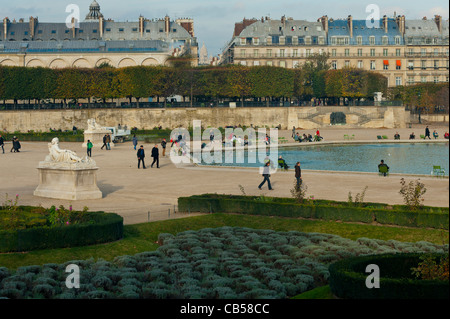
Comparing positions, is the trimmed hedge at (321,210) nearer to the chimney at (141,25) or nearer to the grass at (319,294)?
the grass at (319,294)

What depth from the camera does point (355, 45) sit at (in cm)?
9738

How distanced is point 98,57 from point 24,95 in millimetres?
17797

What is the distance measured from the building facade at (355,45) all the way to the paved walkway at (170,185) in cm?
6020

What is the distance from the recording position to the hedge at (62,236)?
1591 cm

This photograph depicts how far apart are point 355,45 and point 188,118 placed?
3433 centimetres

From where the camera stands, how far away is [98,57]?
87.8 m

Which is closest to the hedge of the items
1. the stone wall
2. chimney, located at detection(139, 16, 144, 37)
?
the stone wall

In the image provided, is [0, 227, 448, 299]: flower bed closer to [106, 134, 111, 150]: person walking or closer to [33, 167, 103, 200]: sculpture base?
[33, 167, 103, 200]: sculpture base

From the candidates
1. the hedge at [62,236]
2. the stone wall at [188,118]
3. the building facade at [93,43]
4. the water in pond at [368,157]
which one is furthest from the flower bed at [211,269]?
the building facade at [93,43]

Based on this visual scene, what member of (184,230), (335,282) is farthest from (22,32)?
(335,282)

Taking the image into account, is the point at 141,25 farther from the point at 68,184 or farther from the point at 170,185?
the point at 68,184

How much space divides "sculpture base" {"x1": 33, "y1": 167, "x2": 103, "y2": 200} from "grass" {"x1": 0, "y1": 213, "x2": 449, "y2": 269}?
5.31 m

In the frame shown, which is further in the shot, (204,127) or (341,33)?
(341,33)

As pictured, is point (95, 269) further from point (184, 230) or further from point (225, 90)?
point (225, 90)
